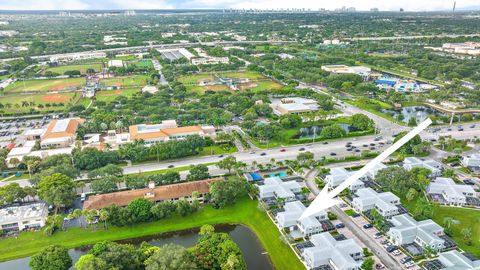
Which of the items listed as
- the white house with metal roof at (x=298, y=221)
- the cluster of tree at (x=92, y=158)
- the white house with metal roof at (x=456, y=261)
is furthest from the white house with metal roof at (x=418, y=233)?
the cluster of tree at (x=92, y=158)

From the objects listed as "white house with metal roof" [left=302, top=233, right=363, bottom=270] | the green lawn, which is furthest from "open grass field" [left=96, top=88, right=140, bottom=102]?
"white house with metal roof" [left=302, top=233, right=363, bottom=270]

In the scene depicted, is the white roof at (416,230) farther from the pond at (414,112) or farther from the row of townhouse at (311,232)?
the pond at (414,112)

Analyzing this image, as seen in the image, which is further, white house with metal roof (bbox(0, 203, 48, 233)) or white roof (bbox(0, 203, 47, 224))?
white roof (bbox(0, 203, 47, 224))

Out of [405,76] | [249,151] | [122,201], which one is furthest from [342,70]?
[122,201]

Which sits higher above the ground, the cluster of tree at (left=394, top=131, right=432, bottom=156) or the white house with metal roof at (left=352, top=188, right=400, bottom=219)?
the cluster of tree at (left=394, top=131, right=432, bottom=156)

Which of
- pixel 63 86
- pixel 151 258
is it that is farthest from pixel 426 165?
pixel 63 86

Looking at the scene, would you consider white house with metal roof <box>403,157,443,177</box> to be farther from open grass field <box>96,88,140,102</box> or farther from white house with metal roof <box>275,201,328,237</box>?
open grass field <box>96,88,140,102</box>
